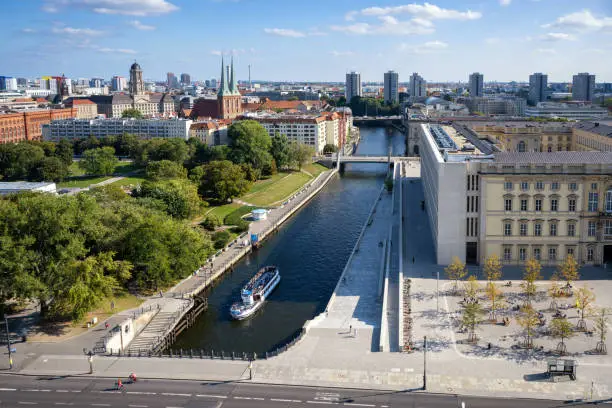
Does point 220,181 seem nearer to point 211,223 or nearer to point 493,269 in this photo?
point 211,223

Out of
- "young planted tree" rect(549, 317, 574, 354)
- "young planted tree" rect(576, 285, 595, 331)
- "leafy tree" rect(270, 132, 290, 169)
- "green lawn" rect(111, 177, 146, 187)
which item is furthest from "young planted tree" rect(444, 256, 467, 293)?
"leafy tree" rect(270, 132, 290, 169)

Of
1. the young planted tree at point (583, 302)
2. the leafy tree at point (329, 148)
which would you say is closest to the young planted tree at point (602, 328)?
the young planted tree at point (583, 302)

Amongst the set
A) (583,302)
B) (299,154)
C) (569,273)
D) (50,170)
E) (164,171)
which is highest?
(299,154)

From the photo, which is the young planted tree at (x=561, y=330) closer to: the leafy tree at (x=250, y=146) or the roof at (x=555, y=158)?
the roof at (x=555, y=158)

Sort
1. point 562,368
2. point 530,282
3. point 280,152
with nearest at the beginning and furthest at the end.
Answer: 1. point 562,368
2. point 530,282
3. point 280,152

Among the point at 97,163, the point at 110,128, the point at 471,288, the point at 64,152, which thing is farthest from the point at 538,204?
the point at 110,128
